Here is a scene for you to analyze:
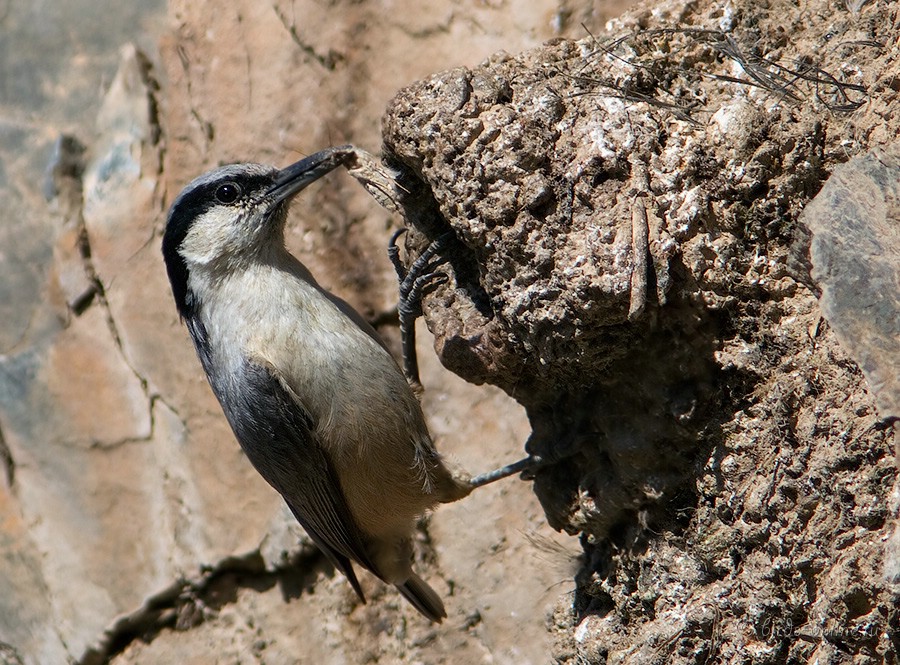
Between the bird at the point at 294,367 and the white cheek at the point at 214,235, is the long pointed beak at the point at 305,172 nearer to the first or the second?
the bird at the point at 294,367

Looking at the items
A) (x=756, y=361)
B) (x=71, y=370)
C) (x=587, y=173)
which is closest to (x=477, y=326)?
(x=587, y=173)

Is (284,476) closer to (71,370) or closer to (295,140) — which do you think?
(295,140)

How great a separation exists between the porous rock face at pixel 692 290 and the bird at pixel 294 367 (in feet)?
1.93

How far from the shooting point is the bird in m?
3.69

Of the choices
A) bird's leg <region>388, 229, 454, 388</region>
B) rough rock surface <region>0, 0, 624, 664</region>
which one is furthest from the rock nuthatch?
rough rock surface <region>0, 0, 624, 664</region>

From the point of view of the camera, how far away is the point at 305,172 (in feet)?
12.7

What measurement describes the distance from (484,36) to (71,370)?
3.17 m

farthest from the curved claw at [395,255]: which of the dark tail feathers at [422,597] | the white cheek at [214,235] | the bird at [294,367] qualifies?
the dark tail feathers at [422,597]

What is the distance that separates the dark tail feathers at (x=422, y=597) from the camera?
14.0ft

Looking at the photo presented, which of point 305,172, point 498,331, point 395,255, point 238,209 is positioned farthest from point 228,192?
point 498,331

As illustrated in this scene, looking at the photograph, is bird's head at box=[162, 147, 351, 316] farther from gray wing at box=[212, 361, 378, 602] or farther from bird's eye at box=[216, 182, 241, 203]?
gray wing at box=[212, 361, 378, 602]

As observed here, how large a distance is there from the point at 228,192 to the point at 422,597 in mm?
2041

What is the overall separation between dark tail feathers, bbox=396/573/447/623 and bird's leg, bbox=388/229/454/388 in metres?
0.93

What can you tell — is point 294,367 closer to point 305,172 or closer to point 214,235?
point 214,235
